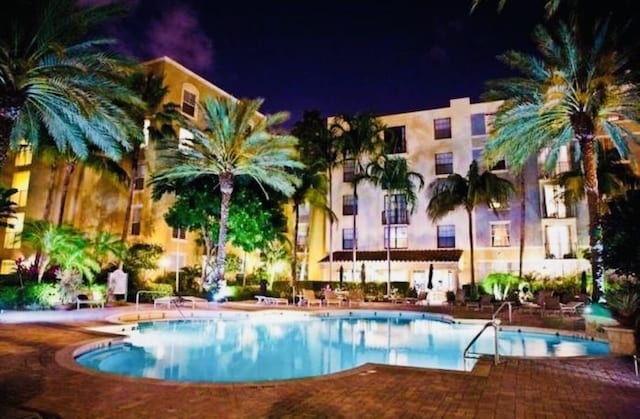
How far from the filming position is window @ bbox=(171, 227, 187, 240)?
3288cm

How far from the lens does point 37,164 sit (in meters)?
32.4

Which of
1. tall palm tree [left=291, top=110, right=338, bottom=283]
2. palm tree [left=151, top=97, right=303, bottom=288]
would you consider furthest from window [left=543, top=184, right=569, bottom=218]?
palm tree [left=151, top=97, right=303, bottom=288]

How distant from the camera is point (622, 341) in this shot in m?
9.66

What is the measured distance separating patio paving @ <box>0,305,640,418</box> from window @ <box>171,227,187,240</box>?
24956mm

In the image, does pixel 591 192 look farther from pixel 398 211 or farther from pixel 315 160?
pixel 398 211

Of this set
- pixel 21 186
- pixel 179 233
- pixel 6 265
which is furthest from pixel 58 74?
pixel 6 265

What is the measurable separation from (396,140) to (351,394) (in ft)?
108

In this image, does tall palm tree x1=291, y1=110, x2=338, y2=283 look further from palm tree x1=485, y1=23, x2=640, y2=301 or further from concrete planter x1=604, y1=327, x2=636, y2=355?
concrete planter x1=604, y1=327, x2=636, y2=355

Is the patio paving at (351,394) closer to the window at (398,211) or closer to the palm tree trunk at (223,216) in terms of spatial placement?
the palm tree trunk at (223,216)

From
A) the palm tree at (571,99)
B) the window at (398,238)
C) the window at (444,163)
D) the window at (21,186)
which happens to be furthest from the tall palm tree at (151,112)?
the window at (444,163)

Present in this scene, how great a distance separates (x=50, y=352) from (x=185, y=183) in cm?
1958

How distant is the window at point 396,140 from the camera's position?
37.3m

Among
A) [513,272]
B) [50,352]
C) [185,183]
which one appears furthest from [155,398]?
[513,272]

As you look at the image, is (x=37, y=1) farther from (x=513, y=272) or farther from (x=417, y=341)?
(x=513, y=272)
